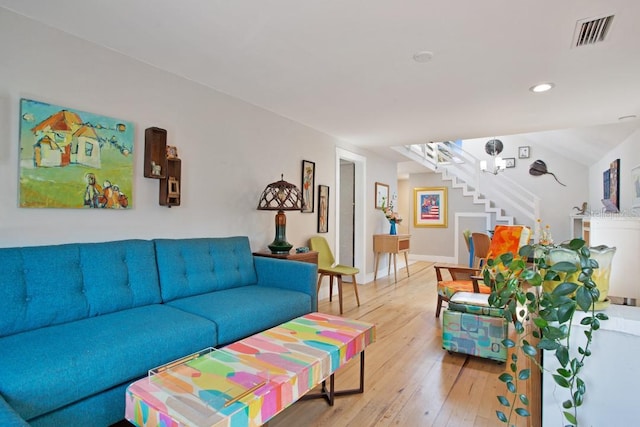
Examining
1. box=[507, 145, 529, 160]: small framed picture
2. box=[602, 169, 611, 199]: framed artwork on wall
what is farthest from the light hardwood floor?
box=[507, 145, 529, 160]: small framed picture

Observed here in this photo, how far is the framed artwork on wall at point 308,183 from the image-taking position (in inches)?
168

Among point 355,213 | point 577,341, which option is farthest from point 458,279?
point 577,341

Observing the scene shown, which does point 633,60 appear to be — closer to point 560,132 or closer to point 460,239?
point 560,132

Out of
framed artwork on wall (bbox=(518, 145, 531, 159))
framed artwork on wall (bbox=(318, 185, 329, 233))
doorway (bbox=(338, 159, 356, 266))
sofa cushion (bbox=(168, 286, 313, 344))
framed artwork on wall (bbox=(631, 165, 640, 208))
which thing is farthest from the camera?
framed artwork on wall (bbox=(518, 145, 531, 159))

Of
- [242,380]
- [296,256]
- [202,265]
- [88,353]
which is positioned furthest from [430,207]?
[88,353]

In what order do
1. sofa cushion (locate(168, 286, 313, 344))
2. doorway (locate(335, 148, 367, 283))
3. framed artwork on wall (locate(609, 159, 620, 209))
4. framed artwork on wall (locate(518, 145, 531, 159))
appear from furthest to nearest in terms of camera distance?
framed artwork on wall (locate(518, 145, 531, 159)) < doorway (locate(335, 148, 367, 283)) < framed artwork on wall (locate(609, 159, 620, 209)) < sofa cushion (locate(168, 286, 313, 344))

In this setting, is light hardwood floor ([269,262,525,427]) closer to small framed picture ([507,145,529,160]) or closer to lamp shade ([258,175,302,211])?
lamp shade ([258,175,302,211])

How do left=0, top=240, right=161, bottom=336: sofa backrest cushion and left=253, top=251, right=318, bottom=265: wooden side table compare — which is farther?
left=253, top=251, right=318, bottom=265: wooden side table

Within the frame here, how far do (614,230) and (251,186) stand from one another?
3.01m

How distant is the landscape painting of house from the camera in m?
2.03

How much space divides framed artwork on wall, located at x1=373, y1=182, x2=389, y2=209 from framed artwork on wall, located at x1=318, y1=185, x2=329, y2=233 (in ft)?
Answer: 5.03

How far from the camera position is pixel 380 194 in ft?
20.4

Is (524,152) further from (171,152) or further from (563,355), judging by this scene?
(563,355)

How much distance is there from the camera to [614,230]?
223 cm
